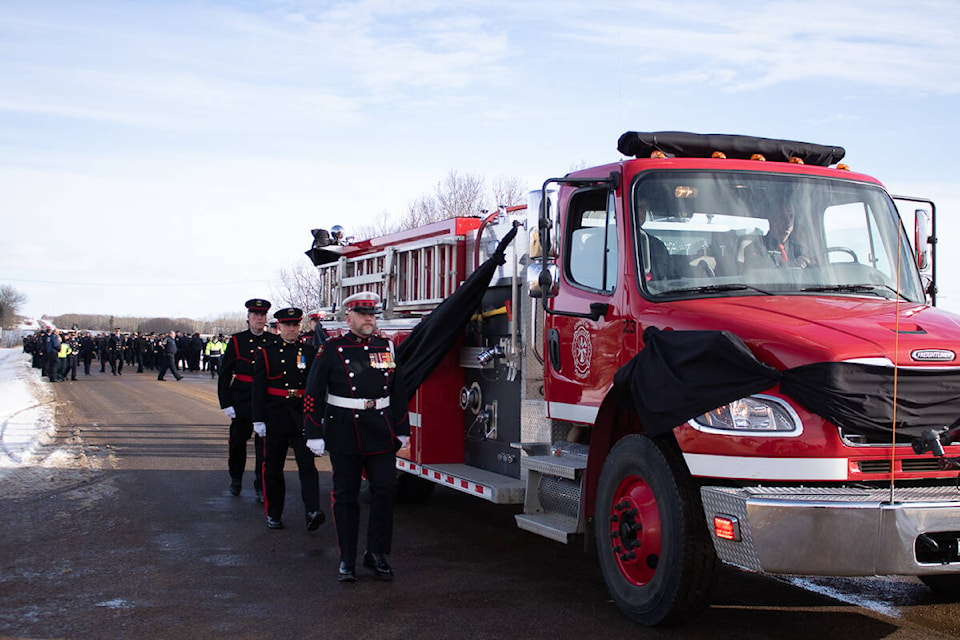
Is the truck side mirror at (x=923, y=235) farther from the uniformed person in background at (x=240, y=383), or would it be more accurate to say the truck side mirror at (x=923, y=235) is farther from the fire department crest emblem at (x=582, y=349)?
the uniformed person in background at (x=240, y=383)

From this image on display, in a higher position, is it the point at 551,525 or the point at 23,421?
the point at 551,525

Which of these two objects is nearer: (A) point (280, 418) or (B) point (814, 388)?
(B) point (814, 388)

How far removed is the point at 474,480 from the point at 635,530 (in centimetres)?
224

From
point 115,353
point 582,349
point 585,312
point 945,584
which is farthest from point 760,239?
point 115,353

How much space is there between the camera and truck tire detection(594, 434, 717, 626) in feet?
16.8

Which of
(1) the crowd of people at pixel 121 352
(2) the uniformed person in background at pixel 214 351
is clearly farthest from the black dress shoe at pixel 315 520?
(2) the uniformed person in background at pixel 214 351

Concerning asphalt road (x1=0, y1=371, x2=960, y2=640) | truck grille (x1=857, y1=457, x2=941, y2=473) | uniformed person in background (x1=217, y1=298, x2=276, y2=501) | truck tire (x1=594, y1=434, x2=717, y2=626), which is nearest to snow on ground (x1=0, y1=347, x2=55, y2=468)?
asphalt road (x1=0, y1=371, x2=960, y2=640)

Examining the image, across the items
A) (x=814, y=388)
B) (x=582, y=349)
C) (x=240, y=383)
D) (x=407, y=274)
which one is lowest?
(x=240, y=383)

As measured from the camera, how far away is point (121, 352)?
150 ft

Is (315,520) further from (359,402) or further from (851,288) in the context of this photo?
(851,288)

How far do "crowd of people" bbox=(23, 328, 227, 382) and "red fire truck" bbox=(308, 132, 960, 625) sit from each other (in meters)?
31.5

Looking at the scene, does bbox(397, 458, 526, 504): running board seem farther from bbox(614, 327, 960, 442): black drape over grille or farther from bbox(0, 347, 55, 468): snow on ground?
bbox(0, 347, 55, 468): snow on ground

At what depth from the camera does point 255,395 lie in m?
9.07

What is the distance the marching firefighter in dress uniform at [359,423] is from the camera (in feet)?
22.4
